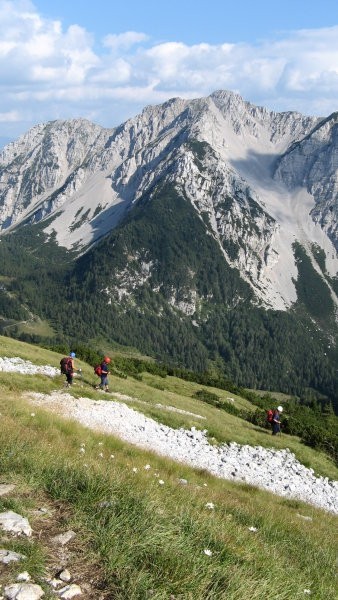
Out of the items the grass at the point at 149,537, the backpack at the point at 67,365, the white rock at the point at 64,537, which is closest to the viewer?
the grass at the point at 149,537

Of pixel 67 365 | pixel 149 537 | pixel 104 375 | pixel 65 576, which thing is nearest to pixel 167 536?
pixel 149 537

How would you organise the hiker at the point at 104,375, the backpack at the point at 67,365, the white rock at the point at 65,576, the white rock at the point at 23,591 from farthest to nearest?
1. the hiker at the point at 104,375
2. the backpack at the point at 67,365
3. the white rock at the point at 65,576
4. the white rock at the point at 23,591

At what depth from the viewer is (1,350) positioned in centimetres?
4025

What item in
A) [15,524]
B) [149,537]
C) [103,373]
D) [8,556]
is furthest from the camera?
[103,373]

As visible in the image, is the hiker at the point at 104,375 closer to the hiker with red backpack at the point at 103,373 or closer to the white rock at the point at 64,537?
the hiker with red backpack at the point at 103,373

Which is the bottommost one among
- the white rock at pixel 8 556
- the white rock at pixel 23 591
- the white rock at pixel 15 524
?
the white rock at pixel 23 591

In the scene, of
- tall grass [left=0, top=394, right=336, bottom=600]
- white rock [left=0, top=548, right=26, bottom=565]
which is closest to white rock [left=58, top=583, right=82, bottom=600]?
tall grass [left=0, top=394, right=336, bottom=600]

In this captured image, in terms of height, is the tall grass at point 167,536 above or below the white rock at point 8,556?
above

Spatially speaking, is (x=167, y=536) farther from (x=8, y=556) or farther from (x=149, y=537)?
(x=8, y=556)

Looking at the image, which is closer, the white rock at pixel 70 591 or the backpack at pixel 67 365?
the white rock at pixel 70 591

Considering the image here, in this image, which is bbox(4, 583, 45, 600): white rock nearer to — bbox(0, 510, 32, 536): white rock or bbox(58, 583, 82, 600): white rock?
bbox(58, 583, 82, 600): white rock

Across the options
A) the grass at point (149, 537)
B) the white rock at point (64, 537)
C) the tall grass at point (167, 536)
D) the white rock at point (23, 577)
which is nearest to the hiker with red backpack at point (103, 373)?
the grass at point (149, 537)

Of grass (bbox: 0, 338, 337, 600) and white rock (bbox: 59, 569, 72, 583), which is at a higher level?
grass (bbox: 0, 338, 337, 600)

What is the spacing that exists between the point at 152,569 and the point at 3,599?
6.09 feet
